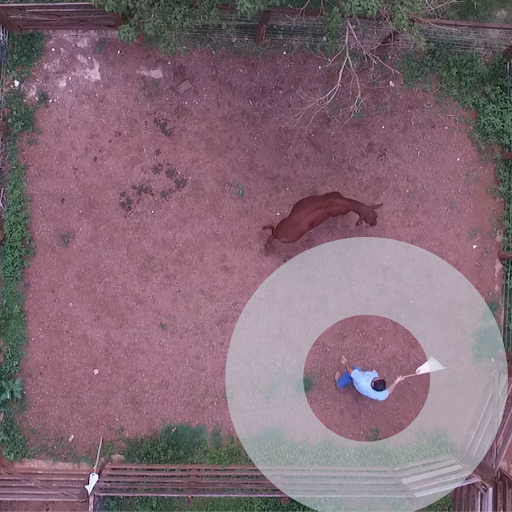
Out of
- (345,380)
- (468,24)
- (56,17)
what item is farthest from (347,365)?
(56,17)

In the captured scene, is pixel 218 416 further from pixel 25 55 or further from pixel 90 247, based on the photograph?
pixel 25 55

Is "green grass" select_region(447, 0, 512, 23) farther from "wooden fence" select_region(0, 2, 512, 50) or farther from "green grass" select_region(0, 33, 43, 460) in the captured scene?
"green grass" select_region(0, 33, 43, 460)

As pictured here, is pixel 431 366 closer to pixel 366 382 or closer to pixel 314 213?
pixel 366 382

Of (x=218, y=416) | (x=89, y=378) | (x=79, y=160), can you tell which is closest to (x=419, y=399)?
(x=218, y=416)

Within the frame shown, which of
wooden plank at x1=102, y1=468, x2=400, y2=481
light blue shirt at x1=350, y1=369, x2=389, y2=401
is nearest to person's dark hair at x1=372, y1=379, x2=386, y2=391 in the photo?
light blue shirt at x1=350, y1=369, x2=389, y2=401

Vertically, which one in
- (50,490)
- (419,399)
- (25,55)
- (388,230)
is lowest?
(50,490)

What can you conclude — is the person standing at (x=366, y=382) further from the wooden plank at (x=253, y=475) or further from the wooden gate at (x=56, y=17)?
the wooden gate at (x=56, y=17)
